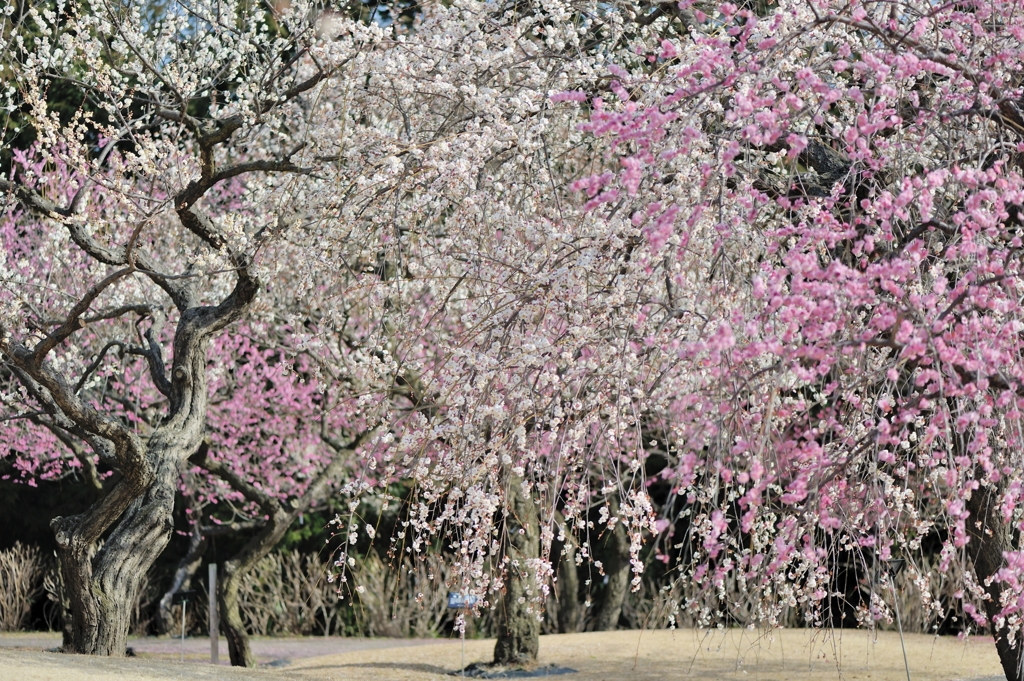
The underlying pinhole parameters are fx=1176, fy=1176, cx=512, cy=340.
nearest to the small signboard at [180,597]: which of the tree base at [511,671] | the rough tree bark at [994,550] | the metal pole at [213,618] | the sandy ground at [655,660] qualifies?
the sandy ground at [655,660]

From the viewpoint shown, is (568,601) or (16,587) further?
(16,587)

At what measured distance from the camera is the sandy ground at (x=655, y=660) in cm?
818

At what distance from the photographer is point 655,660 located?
32.9 feet

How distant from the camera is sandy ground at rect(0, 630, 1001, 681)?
8180mm

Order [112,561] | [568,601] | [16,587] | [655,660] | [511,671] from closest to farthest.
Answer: [112,561] → [511,671] → [655,660] → [568,601] → [16,587]

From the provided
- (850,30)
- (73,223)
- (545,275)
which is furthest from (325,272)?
(850,30)

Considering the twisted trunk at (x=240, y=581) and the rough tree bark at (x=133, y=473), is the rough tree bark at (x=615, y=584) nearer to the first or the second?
the twisted trunk at (x=240, y=581)

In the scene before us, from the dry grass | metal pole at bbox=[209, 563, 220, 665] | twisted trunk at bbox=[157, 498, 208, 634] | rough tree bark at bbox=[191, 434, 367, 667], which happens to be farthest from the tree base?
the dry grass

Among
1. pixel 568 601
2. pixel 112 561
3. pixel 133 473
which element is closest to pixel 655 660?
pixel 568 601

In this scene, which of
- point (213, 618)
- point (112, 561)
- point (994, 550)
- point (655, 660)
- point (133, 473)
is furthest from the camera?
point (213, 618)

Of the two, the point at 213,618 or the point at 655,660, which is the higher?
the point at 213,618

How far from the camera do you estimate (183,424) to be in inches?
341

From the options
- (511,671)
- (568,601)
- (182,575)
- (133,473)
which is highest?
(133,473)

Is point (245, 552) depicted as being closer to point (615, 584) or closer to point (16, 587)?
point (615, 584)
